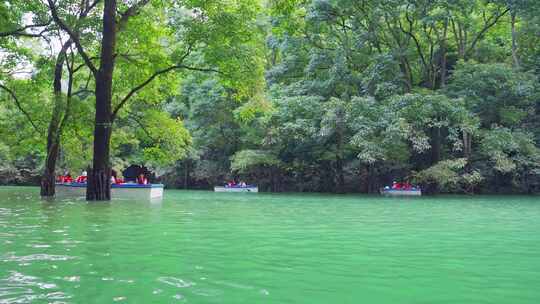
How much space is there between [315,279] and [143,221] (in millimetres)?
8153

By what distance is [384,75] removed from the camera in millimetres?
38969

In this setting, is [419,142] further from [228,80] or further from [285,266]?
[285,266]

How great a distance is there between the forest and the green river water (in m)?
8.22

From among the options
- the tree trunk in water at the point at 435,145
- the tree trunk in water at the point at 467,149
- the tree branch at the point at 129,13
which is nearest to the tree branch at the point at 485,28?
the tree trunk in water at the point at 435,145

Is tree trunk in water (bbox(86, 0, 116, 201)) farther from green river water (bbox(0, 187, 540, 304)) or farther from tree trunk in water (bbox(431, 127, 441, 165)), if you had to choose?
tree trunk in water (bbox(431, 127, 441, 165))

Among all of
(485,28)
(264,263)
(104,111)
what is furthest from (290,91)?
(264,263)

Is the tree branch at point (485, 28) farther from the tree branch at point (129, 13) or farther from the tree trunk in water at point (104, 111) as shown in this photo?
the tree trunk in water at point (104, 111)

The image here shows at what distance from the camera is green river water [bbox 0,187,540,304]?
545 cm

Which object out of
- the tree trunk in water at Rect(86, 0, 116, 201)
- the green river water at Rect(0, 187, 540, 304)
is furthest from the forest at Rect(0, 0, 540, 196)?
the green river water at Rect(0, 187, 540, 304)

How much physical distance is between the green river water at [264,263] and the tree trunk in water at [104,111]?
996cm

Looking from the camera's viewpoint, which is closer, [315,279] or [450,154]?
[315,279]

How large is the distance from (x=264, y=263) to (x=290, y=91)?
3562cm

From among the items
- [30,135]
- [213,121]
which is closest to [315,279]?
[30,135]

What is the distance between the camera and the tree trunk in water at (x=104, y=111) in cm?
2255
